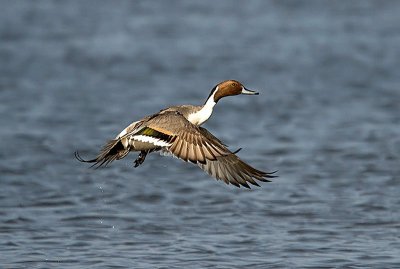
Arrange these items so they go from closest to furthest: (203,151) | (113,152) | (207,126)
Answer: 1. (203,151)
2. (113,152)
3. (207,126)

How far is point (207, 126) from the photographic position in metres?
10.6

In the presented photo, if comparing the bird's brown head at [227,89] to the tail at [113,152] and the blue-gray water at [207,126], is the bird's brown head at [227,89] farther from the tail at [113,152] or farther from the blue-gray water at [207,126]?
the blue-gray water at [207,126]

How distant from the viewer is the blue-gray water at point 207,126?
7.12 metres

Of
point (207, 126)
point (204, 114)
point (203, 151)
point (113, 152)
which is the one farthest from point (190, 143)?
point (207, 126)

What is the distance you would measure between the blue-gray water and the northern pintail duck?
77 centimetres

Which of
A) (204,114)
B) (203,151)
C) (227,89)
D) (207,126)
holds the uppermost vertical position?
(207,126)

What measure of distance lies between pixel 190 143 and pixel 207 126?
4.75 m

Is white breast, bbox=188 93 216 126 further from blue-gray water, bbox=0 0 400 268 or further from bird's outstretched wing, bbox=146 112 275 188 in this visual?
blue-gray water, bbox=0 0 400 268

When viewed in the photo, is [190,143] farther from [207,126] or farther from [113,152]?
[207,126]

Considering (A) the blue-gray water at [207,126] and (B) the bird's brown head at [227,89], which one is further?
(A) the blue-gray water at [207,126]

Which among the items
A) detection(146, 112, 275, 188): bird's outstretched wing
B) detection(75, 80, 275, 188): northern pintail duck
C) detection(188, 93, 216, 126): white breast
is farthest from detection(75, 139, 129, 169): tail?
detection(188, 93, 216, 126): white breast

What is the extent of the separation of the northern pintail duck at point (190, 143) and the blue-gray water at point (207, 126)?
0.77 meters

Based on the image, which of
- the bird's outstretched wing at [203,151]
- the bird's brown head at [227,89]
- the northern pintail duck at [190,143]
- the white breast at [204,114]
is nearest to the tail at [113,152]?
the northern pintail duck at [190,143]

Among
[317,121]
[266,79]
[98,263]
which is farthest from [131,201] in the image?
[266,79]
